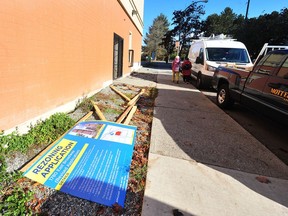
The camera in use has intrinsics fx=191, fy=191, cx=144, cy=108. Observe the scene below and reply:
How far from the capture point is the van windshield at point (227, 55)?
30.2ft

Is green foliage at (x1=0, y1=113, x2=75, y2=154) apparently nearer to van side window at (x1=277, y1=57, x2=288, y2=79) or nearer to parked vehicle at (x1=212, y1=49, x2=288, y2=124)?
parked vehicle at (x1=212, y1=49, x2=288, y2=124)

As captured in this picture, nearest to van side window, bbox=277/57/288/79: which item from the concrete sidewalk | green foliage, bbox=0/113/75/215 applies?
the concrete sidewalk

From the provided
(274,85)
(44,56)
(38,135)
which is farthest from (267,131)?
(44,56)

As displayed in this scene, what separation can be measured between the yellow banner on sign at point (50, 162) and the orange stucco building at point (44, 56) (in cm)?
85

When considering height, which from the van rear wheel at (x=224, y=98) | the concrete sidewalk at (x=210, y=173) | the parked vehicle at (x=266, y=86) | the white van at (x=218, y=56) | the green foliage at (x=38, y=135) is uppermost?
the white van at (x=218, y=56)

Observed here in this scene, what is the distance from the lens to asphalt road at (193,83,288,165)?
3.88 m

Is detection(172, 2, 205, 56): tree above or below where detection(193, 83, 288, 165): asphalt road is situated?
above

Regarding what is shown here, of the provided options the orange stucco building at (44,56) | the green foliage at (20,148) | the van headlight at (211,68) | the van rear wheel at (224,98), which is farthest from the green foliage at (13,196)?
the van headlight at (211,68)

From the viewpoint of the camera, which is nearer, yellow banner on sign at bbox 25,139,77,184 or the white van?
yellow banner on sign at bbox 25,139,77,184

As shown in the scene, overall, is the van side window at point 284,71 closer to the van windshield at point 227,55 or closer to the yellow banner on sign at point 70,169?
the yellow banner on sign at point 70,169

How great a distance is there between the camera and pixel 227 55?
368 inches

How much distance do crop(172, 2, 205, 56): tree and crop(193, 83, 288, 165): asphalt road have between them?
37.8 metres

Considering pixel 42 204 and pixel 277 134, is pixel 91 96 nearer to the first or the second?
pixel 42 204

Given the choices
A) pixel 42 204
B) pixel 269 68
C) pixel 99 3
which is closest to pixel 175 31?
pixel 99 3
